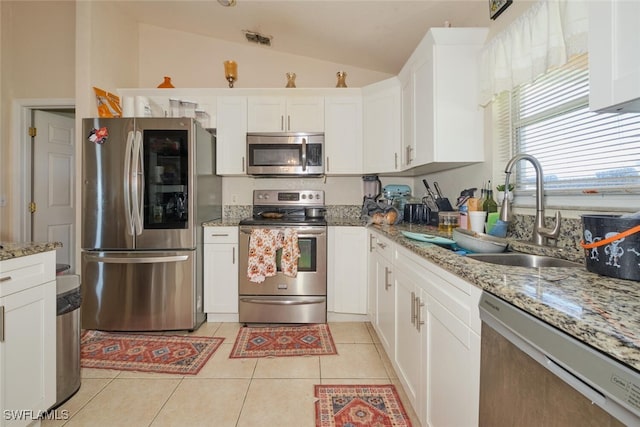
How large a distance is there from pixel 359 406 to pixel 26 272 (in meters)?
1.67

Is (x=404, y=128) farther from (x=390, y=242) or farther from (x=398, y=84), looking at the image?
(x=390, y=242)

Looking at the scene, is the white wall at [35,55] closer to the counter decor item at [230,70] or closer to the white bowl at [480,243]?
the counter decor item at [230,70]

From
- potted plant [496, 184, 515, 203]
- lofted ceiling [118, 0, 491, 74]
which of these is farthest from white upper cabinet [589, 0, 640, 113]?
lofted ceiling [118, 0, 491, 74]

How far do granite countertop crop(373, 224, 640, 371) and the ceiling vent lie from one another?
2941mm

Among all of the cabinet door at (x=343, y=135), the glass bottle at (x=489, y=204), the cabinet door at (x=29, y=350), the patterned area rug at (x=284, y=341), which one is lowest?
the patterned area rug at (x=284, y=341)

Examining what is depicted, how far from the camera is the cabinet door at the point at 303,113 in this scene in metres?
2.92

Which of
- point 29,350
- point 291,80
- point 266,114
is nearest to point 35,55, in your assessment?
point 266,114

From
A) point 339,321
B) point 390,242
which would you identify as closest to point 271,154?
point 390,242

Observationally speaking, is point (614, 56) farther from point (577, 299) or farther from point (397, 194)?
point (397, 194)

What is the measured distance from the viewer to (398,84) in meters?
2.58

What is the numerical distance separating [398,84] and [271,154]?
1.28m

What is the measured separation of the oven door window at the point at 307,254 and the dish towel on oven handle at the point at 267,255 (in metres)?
0.07

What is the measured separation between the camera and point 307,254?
261 cm

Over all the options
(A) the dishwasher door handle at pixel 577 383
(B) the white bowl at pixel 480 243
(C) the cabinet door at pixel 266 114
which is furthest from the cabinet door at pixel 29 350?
(C) the cabinet door at pixel 266 114
